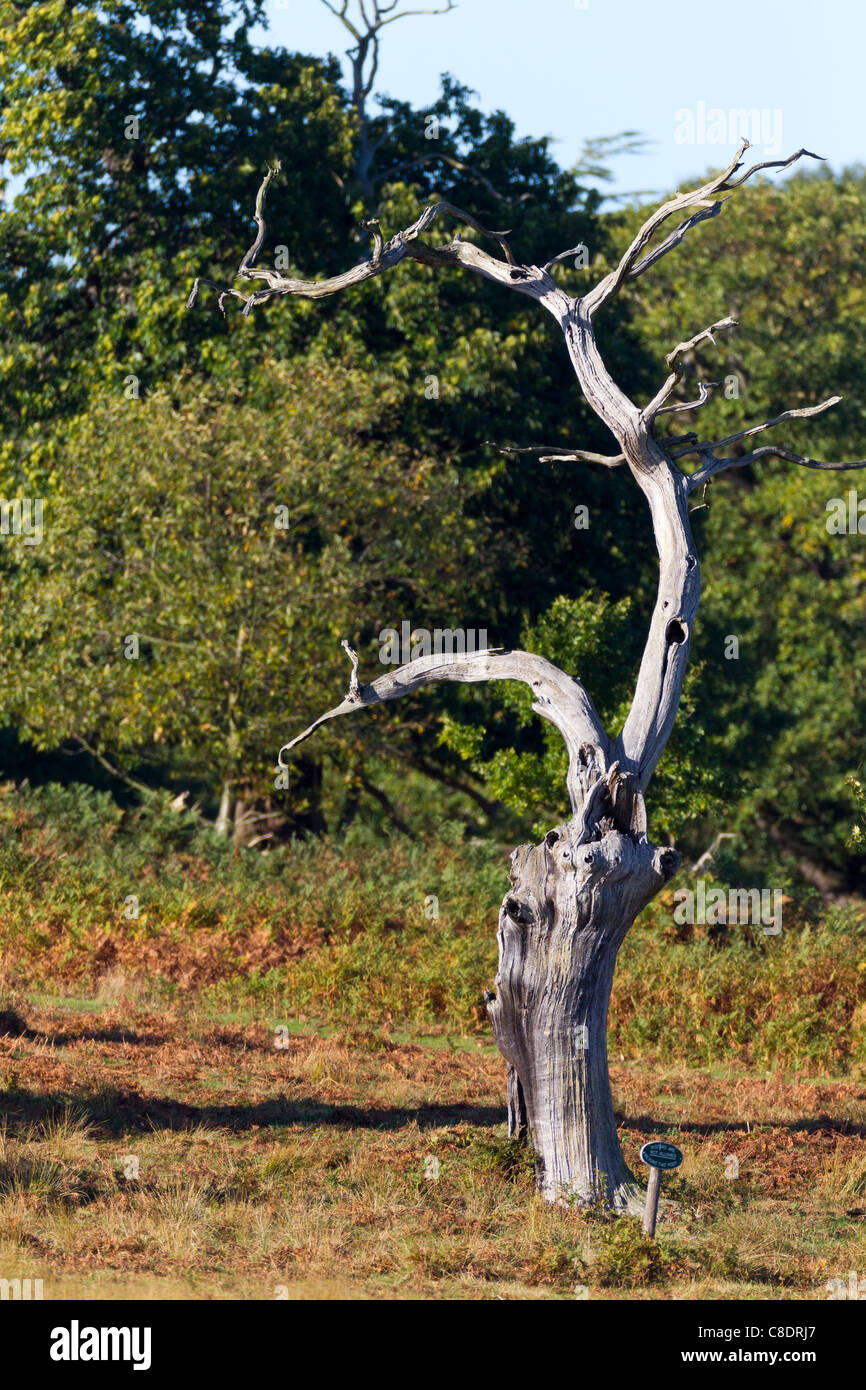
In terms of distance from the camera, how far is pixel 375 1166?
10.7 meters

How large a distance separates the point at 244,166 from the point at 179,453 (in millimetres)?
5955

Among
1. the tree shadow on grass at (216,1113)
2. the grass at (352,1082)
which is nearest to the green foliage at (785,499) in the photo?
the grass at (352,1082)

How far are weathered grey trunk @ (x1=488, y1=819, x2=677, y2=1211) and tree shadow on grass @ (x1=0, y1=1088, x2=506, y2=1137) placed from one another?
2.32 metres

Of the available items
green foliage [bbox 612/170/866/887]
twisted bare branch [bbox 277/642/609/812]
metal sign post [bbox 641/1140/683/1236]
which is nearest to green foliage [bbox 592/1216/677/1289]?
metal sign post [bbox 641/1140/683/1236]

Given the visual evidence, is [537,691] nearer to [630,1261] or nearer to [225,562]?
[630,1261]

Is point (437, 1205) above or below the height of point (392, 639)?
below

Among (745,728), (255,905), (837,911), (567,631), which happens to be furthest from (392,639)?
(745,728)

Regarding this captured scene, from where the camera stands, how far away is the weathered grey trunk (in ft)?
31.9

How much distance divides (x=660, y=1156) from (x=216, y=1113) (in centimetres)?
459

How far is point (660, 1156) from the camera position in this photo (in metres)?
8.79

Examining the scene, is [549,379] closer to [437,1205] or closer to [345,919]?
[345,919]

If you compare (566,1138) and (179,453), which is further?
(179,453)

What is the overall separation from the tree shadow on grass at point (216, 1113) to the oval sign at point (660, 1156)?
344 centimetres

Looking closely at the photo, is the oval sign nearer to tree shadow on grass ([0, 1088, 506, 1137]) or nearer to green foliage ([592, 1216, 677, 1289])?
green foliage ([592, 1216, 677, 1289])
